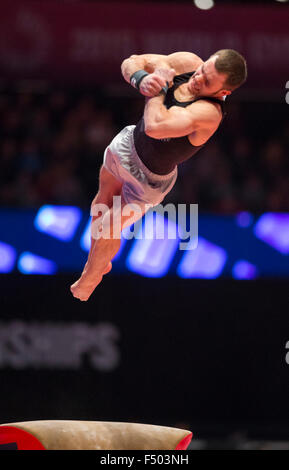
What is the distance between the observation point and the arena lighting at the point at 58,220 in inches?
287

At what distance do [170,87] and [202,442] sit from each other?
4024 millimetres

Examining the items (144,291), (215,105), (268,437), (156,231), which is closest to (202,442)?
(268,437)

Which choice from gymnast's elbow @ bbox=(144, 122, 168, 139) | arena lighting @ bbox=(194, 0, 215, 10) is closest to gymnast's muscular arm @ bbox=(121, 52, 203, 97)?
gymnast's elbow @ bbox=(144, 122, 168, 139)

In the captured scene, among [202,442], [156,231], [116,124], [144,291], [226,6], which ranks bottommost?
[202,442]

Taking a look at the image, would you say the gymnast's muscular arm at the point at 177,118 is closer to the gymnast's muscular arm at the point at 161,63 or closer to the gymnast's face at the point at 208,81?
the gymnast's face at the point at 208,81

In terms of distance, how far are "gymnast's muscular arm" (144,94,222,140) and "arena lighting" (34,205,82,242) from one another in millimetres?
3009

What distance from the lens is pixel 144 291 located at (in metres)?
7.43

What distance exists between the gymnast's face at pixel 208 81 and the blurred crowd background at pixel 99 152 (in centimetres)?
344

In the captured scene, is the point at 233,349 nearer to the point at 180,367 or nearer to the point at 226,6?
the point at 180,367

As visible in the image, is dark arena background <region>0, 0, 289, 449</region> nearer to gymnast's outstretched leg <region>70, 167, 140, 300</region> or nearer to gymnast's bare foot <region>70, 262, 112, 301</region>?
gymnast's bare foot <region>70, 262, 112, 301</region>

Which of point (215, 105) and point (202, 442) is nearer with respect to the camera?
point (215, 105)

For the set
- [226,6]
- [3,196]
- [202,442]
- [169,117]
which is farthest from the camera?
[226,6]

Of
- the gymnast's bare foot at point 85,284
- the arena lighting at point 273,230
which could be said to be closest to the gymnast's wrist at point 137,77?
the gymnast's bare foot at point 85,284

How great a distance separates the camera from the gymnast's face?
14.0ft
